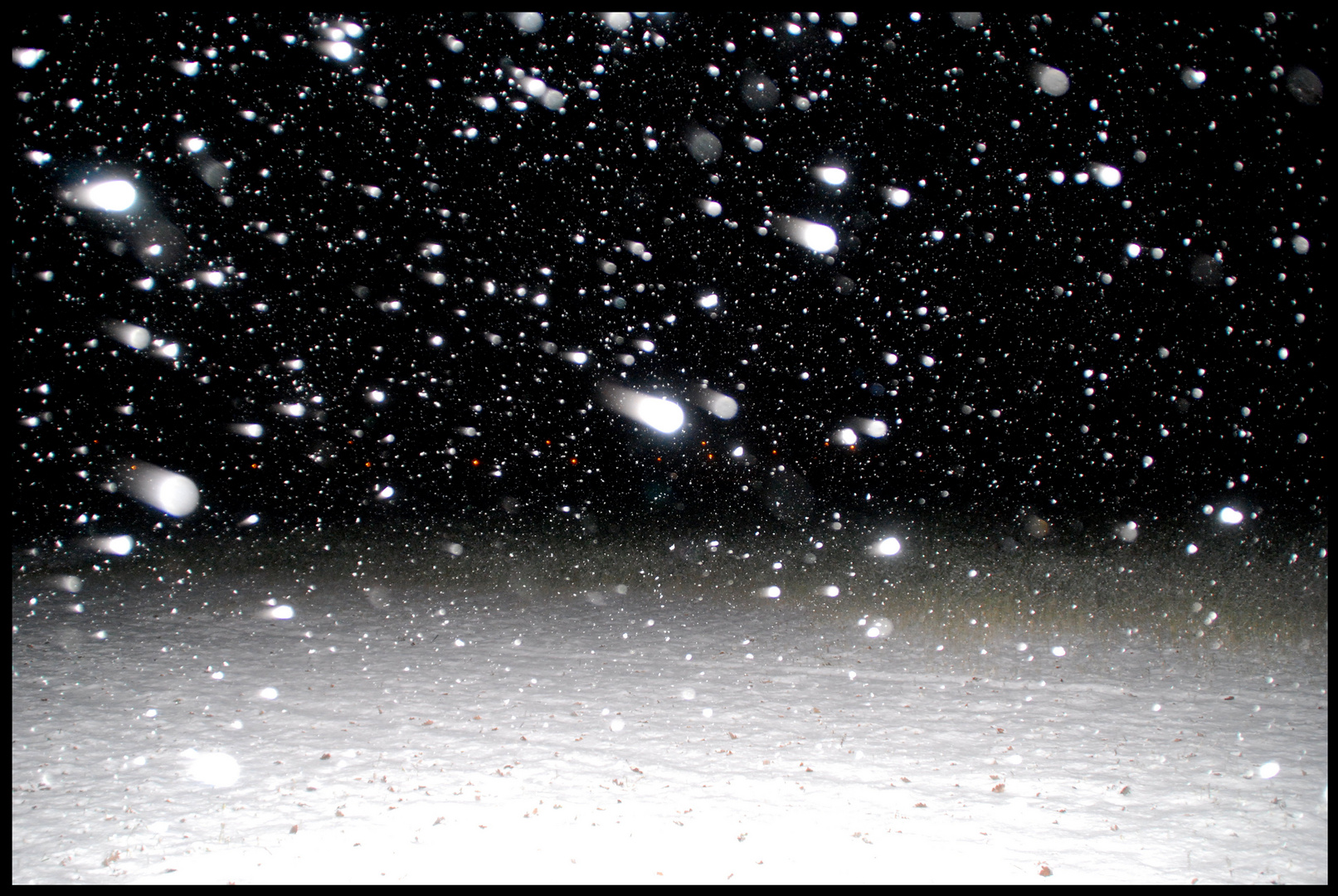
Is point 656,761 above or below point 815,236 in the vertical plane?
below

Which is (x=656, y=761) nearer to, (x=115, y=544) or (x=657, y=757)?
(x=657, y=757)

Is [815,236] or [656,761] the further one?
[815,236]

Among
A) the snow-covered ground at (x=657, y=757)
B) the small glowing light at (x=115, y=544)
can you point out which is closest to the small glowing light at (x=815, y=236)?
the snow-covered ground at (x=657, y=757)

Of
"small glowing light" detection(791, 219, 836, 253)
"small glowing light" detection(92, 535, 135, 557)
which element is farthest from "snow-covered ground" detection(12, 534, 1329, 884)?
"small glowing light" detection(791, 219, 836, 253)

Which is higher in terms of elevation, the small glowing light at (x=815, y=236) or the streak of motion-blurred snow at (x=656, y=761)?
the small glowing light at (x=815, y=236)

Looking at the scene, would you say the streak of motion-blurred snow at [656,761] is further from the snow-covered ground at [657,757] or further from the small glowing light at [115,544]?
the small glowing light at [115,544]

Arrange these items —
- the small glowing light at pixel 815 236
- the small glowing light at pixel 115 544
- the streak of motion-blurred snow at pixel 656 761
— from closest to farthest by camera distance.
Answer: the streak of motion-blurred snow at pixel 656 761 → the small glowing light at pixel 115 544 → the small glowing light at pixel 815 236

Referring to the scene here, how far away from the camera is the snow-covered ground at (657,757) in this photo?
3279 mm

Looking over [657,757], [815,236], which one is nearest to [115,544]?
[657,757]

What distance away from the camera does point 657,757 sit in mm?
4527

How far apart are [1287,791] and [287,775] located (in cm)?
574

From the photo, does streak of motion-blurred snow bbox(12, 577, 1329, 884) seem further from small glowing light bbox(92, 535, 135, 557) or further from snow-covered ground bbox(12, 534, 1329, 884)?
small glowing light bbox(92, 535, 135, 557)

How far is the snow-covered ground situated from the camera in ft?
10.8

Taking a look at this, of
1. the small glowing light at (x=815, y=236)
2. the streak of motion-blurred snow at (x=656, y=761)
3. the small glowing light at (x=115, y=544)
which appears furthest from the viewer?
the small glowing light at (x=815, y=236)
